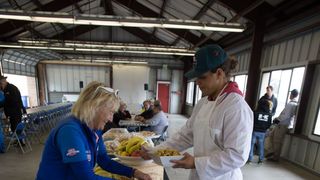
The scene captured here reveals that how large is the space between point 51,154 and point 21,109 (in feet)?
16.1

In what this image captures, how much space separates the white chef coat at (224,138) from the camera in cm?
99

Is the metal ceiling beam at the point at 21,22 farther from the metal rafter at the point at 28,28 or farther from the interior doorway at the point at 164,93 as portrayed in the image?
the interior doorway at the point at 164,93

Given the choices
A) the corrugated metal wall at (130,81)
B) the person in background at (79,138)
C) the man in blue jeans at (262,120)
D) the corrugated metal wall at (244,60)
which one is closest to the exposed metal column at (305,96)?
the man in blue jeans at (262,120)

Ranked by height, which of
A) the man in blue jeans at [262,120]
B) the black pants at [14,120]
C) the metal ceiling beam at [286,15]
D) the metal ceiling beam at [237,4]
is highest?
the metal ceiling beam at [237,4]

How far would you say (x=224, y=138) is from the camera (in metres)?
1.04

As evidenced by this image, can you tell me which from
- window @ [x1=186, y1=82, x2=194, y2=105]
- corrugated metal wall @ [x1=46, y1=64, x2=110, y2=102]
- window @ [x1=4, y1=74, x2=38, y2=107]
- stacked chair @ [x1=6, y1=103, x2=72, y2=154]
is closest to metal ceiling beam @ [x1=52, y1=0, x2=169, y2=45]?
corrugated metal wall @ [x1=46, y1=64, x2=110, y2=102]

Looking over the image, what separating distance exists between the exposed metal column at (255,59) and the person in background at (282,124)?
120cm

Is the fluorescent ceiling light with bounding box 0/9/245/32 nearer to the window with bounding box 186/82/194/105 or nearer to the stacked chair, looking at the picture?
the stacked chair

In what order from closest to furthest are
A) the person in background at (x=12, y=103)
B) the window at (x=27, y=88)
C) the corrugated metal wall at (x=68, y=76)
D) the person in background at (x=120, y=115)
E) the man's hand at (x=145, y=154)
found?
1. the man's hand at (x=145, y=154)
2. the person in background at (x=12, y=103)
3. the person in background at (x=120, y=115)
4. the window at (x=27, y=88)
5. the corrugated metal wall at (x=68, y=76)

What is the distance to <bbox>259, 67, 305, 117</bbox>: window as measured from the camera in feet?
14.6

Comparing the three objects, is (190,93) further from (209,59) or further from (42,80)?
(209,59)

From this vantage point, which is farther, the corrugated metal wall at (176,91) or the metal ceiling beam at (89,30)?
the corrugated metal wall at (176,91)

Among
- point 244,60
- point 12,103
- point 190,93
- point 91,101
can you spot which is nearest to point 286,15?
point 244,60

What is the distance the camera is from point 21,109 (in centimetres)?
482
